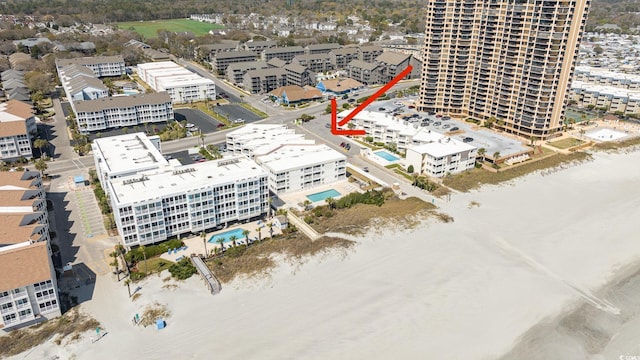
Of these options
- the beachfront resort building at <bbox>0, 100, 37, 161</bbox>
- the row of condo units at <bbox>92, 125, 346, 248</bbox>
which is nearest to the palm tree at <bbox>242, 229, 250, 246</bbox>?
the row of condo units at <bbox>92, 125, 346, 248</bbox>

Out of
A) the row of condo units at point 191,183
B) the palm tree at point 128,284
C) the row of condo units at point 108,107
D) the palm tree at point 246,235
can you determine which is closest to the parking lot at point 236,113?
the row of condo units at point 108,107

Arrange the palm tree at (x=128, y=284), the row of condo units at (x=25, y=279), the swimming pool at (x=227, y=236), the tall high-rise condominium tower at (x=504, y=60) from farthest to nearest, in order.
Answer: the tall high-rise condominium tower at (x=504, y=60) → the swimming pool at (x=227, y=236) → the palm tree at (x=128, y=284) → the row of condo units at (x=25, y=279)

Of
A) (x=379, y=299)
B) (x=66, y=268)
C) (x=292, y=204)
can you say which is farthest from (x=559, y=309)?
(x=66, y=268)

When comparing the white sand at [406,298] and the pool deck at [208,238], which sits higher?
the pool deck at [208,238]

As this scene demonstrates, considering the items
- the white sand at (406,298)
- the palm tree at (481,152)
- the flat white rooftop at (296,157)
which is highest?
the flat white rooftop at (296,157)

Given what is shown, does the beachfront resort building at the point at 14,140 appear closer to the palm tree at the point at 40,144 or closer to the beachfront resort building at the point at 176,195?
the palm tree at the point at 40,144

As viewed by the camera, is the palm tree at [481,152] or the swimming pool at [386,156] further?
the swimming pool at [386,156]

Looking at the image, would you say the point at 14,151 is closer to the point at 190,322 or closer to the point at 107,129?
the point at 107,129

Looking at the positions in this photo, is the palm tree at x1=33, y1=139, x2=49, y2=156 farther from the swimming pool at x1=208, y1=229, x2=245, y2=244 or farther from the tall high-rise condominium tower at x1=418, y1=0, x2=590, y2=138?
the tall high-rise condominium tower at x1=418, y1=0, x2=590, y2=138
